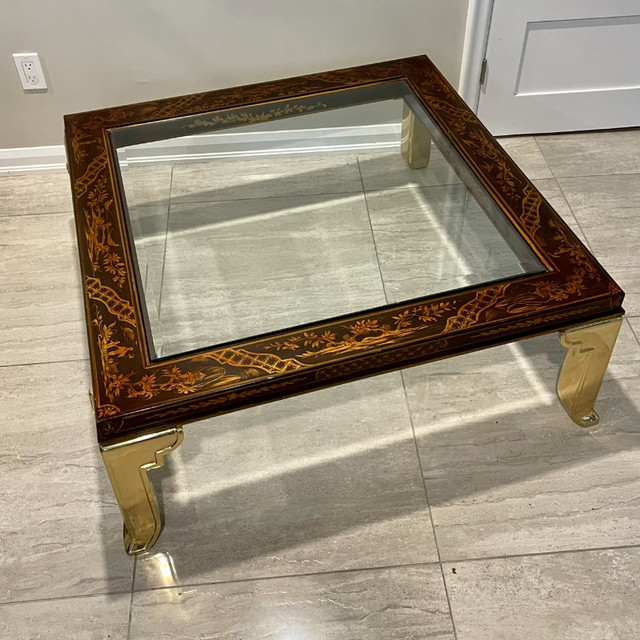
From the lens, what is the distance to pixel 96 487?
1573mm

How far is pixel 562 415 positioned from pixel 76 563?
3.56ft

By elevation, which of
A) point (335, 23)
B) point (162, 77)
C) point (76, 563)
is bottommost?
point (76, 563)

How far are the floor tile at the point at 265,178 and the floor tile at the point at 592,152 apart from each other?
96 cm

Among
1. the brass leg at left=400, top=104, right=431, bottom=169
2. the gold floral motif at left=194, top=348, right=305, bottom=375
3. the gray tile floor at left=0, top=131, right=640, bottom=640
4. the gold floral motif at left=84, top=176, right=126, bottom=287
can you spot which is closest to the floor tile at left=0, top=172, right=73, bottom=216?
the gray tile floor at left=0, top=131, right=640, bottom=640

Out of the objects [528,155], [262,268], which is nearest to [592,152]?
[528,155]

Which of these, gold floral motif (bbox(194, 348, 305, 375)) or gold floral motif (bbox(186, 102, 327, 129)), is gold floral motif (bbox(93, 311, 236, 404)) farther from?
gold floral motif (bbox(186, 102, 327, 129))

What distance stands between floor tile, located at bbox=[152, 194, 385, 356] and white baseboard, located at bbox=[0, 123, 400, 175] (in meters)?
0.16

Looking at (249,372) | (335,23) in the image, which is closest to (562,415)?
(249,372)

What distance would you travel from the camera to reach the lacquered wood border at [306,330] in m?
1.22

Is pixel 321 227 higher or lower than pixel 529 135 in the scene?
higher

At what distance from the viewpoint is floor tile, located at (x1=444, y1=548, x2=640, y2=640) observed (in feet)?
4.35

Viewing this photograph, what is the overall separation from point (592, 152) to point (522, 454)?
1.25 metres

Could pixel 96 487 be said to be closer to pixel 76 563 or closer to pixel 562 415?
pixel 76 563

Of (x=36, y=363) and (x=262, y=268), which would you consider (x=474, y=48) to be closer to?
(x=262, y=268)
